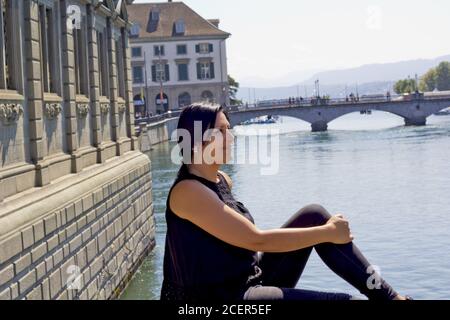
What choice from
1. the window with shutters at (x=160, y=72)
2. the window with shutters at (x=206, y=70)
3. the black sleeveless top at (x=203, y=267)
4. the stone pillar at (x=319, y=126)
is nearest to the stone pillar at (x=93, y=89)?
the black sleeveless top at (x=203, y=267)

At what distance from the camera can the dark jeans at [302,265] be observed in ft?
10.1

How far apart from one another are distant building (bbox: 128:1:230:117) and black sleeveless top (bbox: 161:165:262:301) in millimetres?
75663

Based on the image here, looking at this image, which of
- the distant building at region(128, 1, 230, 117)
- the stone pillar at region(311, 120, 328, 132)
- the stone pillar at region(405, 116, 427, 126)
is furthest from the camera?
the stone pillar at region(405, 116, 427, 126)

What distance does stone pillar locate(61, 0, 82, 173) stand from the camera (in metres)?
11.8

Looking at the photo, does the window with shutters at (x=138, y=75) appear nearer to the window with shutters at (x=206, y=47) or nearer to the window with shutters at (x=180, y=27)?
the window with shutters at (x=180, y=27)

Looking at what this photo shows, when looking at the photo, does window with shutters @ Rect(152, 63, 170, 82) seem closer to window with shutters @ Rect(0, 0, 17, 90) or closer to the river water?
the river water

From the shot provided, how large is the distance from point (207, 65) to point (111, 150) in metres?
64.8

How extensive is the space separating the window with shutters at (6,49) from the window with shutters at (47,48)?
139 cm

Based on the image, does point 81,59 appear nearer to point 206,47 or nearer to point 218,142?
point 218,142

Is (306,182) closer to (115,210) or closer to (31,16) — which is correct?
(115,210)

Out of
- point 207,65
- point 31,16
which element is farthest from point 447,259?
point 207,65

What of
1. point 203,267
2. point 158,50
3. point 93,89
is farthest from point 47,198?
point 158,50

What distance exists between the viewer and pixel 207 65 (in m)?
79.8

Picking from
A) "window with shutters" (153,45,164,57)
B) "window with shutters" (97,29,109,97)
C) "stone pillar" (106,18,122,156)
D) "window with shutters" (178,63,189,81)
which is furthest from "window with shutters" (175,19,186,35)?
"window with shutters" (97,29,109,97)
